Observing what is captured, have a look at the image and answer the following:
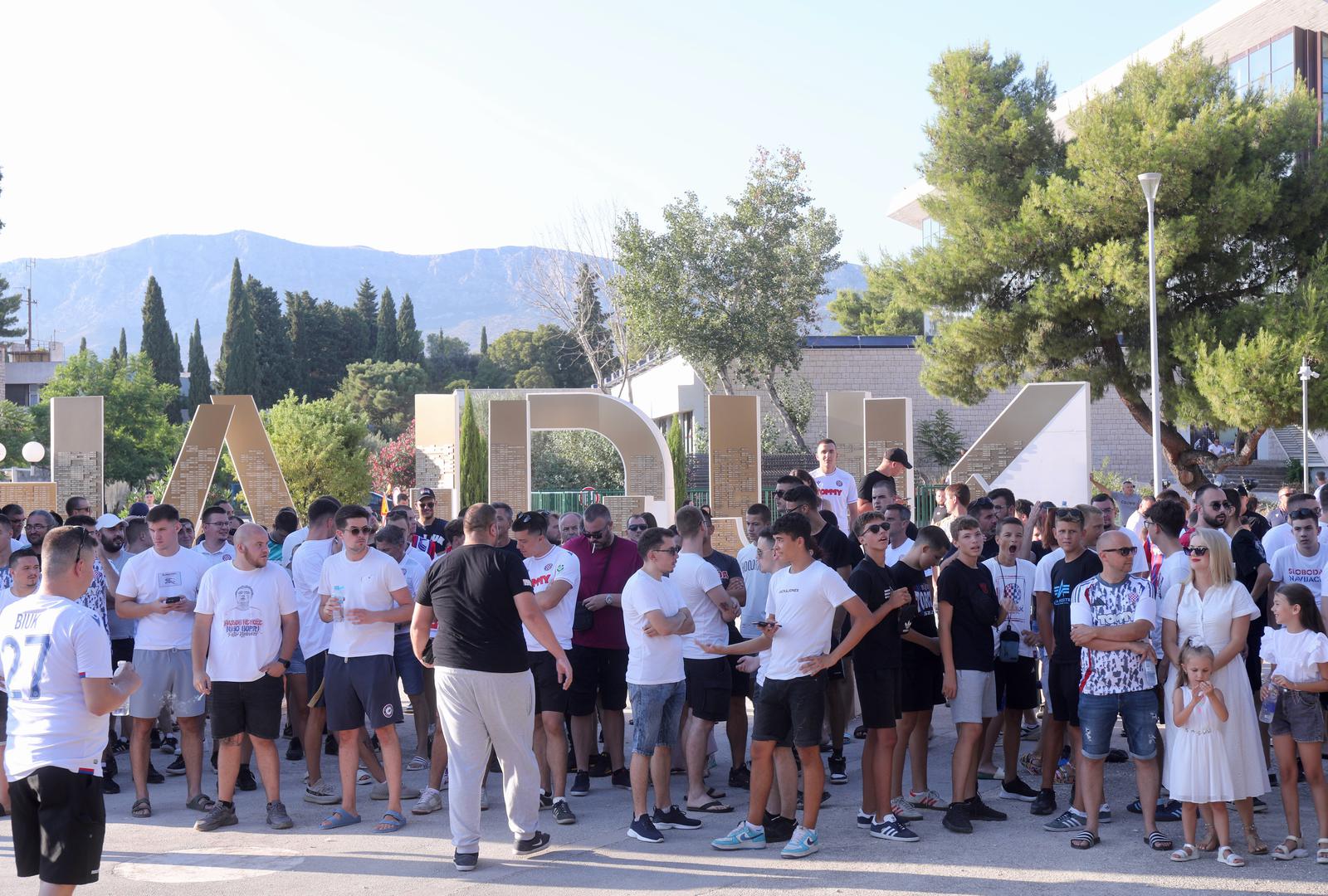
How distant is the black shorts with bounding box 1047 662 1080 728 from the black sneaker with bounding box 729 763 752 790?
209 cm

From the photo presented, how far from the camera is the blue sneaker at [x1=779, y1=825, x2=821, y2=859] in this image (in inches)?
253

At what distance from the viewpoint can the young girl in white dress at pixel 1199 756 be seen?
6.18m

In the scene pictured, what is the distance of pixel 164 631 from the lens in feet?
26.1

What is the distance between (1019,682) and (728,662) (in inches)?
73.1

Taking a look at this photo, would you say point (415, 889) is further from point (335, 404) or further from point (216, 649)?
point (335, 404)

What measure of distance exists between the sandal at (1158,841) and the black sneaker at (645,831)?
8.77ft

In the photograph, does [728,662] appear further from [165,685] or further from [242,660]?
[165,685]

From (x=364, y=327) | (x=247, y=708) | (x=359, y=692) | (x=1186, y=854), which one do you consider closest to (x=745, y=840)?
(x=1186, y=854)

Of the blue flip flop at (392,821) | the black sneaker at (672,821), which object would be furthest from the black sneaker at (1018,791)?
the blue flip flop at (392,821)

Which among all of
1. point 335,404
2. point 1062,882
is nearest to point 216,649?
point 1062,882

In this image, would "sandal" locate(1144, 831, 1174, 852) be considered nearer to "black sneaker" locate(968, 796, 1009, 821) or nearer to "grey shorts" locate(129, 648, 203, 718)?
"black sneaker" locate(968, 796, 1009, 821)

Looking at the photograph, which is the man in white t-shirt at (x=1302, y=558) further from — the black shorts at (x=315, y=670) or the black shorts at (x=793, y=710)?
the black shorts at (x=315, y=670)

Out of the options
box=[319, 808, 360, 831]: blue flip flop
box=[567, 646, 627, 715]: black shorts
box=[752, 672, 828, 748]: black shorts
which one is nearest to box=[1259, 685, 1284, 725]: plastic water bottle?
box=[752, 672, 828, 748]: black shorts

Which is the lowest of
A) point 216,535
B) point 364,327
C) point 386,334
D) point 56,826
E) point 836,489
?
point 56,826
